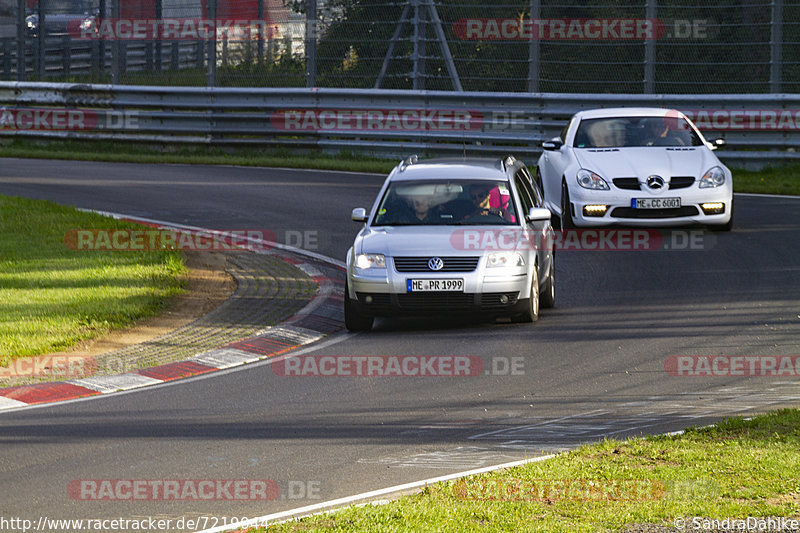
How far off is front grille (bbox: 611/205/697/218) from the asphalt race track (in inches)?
30.0

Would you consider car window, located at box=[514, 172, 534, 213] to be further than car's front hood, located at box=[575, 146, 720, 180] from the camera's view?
No

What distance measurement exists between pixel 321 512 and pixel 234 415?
7.92ft

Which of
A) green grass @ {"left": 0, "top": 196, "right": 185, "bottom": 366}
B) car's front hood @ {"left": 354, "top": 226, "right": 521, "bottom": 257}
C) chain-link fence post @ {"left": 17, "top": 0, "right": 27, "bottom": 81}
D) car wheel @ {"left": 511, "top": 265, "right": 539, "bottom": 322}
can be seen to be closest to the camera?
green grass @ {"left": 0, "top": 196, "right": 185, "bottom": 366}

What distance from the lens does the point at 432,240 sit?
37.7 ft

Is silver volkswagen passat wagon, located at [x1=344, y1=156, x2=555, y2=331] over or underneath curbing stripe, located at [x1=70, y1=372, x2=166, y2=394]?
over

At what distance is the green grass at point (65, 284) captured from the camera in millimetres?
11141

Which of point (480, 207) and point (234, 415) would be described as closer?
point (234, 415)

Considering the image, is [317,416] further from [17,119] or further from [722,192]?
[17,119]

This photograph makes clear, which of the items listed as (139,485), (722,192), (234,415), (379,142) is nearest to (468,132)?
(379,142)

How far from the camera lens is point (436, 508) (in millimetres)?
6129

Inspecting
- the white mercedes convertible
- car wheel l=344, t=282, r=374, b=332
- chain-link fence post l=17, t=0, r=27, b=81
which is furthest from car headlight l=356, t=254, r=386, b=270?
chain-link fence post l=17, t=0, r=27, b=81

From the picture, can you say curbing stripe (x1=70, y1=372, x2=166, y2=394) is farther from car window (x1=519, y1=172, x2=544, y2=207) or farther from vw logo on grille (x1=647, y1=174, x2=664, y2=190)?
vw logo on grille (x1=647, y1=174, x2=664, y2=190)

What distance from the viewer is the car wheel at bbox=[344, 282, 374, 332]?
450 inches

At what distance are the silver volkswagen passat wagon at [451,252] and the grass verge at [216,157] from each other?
389 inches
